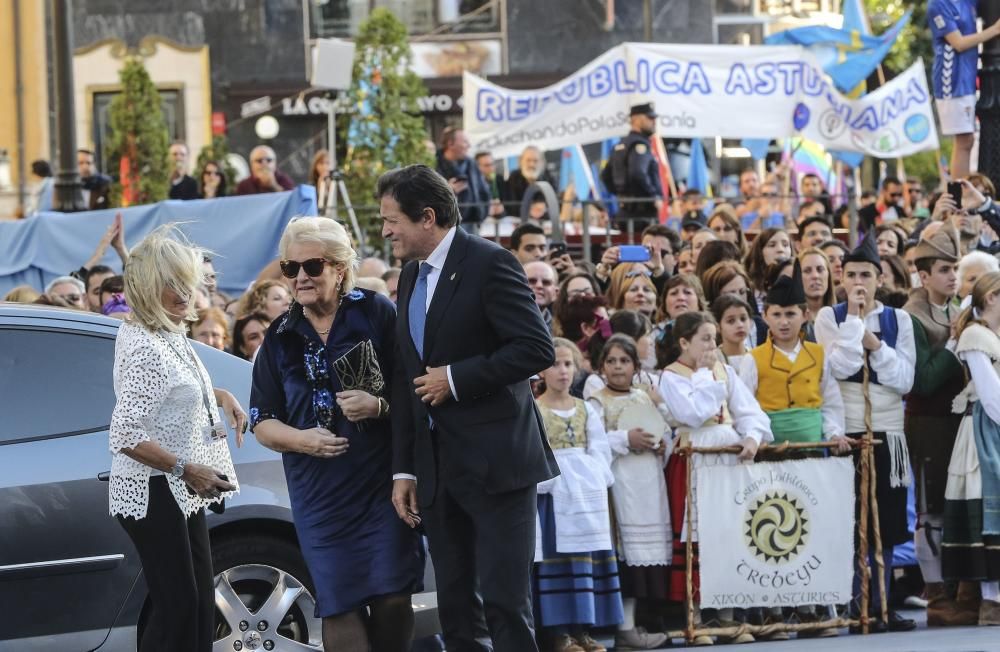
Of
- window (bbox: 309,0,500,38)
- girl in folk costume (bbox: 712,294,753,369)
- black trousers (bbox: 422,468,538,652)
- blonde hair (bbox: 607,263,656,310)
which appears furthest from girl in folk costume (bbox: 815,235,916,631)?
window (bbox: 309,0,500,38)

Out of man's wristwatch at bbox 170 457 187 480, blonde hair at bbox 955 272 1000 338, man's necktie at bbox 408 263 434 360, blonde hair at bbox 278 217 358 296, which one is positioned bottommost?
man's wristwatch at bbox 170 457 187 480

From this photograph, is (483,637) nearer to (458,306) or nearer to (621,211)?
(458,306)

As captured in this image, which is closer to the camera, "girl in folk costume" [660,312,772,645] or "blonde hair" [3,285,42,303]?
"girl in folk costume" [660,312,772,645]

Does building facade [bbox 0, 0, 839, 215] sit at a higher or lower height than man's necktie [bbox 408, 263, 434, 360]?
higher

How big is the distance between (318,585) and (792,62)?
1100cm

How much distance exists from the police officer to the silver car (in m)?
7.38

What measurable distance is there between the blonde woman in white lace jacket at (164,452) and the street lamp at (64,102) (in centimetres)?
883

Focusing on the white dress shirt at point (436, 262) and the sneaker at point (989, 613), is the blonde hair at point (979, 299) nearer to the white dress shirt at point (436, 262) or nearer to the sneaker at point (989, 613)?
the sneaker at point (989, 613)

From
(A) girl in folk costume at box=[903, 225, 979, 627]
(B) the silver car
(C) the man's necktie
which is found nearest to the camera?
(C) the man's necktie

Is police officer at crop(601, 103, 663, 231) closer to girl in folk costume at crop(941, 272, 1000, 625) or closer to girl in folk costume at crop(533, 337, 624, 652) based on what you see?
girl in folk costume at crop(941, 272, 1000, 625)

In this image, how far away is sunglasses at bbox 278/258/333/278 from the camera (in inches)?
233

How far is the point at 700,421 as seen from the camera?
8.77 m

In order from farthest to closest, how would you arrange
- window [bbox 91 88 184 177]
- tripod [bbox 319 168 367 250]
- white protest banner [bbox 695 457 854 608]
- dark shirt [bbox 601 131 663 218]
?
1. window [bbox 91 88 184 177]
2. dark shirt [bbox 601 131 663 218]
3. tripod [bbox 319 168 367 250]
4. white protest banner [bbox 695 457 854 608]

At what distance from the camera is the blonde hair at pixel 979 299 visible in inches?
356
